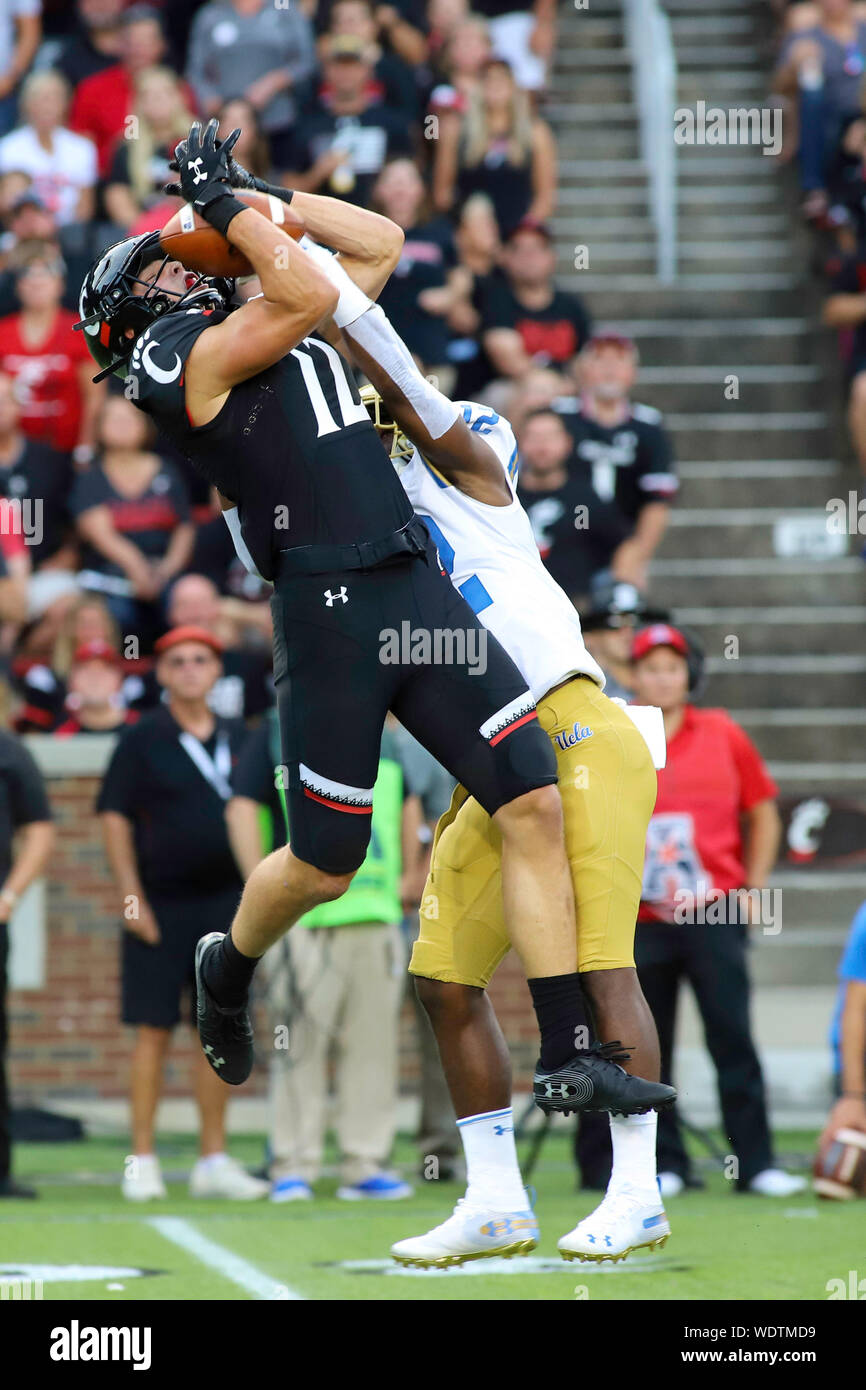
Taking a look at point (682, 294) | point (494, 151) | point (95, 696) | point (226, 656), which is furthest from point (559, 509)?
point (682, 294)

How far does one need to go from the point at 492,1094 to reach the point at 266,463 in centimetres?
189

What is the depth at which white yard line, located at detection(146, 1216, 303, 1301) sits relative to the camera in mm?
6781

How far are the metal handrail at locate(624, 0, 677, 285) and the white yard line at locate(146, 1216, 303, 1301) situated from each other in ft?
31.4

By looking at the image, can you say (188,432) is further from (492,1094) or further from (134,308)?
(492,1094)

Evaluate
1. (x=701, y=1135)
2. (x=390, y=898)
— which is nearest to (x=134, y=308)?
(x=390, y=898)

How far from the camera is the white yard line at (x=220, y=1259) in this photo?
22.2 ft

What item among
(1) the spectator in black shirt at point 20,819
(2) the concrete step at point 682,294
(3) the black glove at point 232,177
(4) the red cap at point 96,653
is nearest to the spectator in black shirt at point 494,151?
(2) the concrete step at point 682,294

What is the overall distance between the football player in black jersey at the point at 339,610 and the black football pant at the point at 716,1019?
153 inches

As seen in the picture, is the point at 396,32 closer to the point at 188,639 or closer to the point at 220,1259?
the point at 188,639

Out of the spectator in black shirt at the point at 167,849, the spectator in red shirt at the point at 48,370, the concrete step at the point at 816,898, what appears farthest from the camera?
the spectator in red shirt at the point at 48,370

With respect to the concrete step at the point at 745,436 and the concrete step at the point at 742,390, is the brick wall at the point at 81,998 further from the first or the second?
the concrete step at the point at 742,390

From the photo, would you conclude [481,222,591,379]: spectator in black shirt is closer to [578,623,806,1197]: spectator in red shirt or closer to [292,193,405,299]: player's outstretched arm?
[578,623,806,1197]: spectator in red shirt

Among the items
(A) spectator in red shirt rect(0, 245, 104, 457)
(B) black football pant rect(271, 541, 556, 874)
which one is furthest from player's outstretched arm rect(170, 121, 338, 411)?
(A) spectator in red shirt rect(0, 245, 104, 457)

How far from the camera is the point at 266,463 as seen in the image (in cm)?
554
